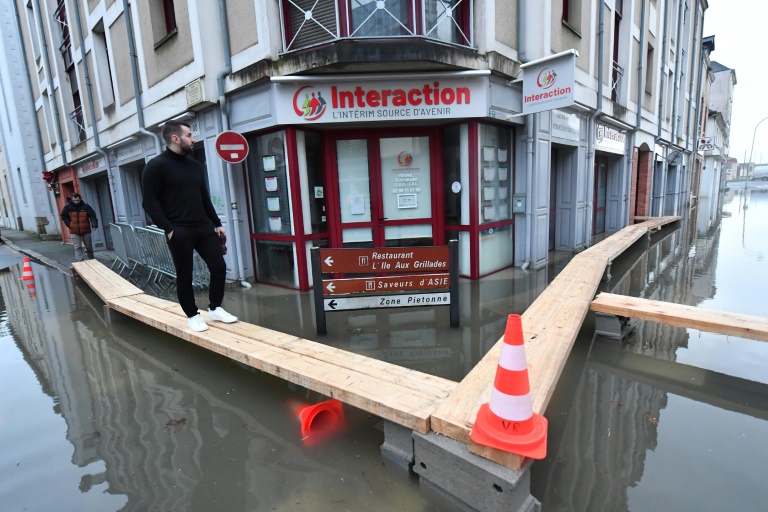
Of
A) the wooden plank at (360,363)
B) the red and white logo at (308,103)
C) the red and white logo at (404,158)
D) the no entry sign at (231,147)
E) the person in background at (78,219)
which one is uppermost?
the red and white logo at (308,103)

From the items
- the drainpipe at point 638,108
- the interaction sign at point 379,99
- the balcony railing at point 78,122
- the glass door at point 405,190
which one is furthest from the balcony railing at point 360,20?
the balcony railing at point 78,122

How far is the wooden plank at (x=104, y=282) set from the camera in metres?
5.29

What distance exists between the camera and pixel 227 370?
146 inches

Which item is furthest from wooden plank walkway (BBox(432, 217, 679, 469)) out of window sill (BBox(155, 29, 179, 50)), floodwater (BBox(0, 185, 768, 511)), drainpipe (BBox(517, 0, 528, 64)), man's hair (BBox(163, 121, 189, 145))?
window sill (BBox(155, 29, 179, 50))

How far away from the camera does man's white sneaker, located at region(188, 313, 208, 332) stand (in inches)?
146

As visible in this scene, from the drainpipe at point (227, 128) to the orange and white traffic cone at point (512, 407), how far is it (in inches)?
215

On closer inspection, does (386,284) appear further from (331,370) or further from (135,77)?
(135,77)

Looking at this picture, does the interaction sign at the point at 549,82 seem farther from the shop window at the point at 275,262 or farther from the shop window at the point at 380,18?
the shop window at the point at 275,262

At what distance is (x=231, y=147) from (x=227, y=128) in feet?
2.04

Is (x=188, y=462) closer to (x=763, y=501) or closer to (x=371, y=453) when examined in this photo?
(x=371, y=453)

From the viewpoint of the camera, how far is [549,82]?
589 centimetres

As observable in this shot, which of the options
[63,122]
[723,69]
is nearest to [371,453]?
[63,122]

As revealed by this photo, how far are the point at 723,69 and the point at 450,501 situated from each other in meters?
51.8

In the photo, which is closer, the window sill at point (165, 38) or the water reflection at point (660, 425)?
the water reflection at point (660, 425)
